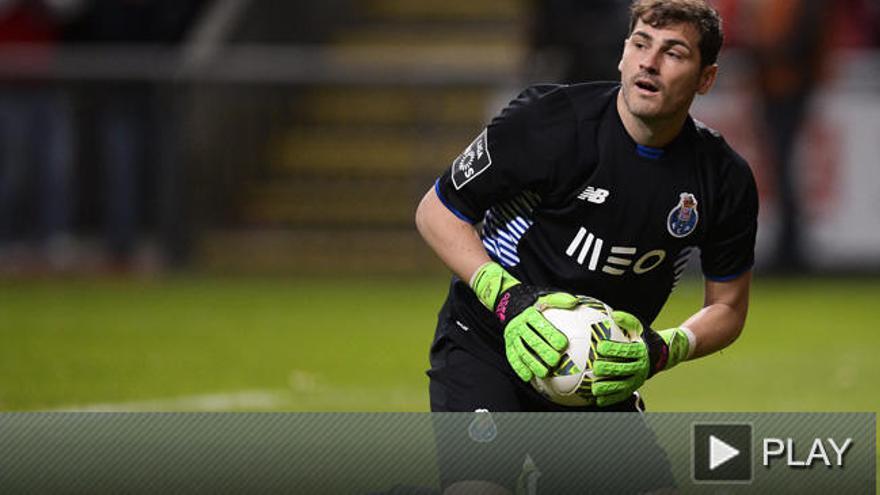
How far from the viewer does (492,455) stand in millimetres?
5391

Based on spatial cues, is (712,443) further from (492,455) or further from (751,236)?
(751,236)

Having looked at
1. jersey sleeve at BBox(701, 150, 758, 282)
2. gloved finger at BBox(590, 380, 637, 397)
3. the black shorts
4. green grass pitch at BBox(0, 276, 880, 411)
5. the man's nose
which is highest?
green grass pitch at BBox(0, 276, 880, 411)

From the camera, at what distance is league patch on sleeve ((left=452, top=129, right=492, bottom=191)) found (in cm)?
581

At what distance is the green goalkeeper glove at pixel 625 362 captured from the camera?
5512 millimetres

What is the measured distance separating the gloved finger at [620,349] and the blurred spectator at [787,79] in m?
10.8

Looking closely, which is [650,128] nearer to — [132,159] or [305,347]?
[305,347]

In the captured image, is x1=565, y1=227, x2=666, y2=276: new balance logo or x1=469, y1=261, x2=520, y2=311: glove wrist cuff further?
x1=565, y1=227, x2=666, y2=276: new balance logo

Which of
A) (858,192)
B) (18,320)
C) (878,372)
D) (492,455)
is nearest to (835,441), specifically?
(492,455)

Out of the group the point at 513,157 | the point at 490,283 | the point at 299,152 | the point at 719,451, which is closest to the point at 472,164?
the point at 513,157

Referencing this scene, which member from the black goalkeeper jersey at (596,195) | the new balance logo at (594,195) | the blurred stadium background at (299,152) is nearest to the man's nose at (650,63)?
the black goalkeeper jersey at (596,195)

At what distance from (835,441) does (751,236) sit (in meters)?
1.23

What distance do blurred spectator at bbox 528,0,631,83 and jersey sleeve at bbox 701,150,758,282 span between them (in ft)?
32.5

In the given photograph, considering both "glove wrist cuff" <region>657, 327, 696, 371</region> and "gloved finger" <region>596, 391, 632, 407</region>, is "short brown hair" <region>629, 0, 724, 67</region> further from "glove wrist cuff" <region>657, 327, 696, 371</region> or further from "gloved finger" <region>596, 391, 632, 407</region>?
"gloved finger" <region>596, 391, 632, 407</region>

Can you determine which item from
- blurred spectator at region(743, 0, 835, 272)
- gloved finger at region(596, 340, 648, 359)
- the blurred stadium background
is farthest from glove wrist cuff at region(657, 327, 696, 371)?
blurred spectator at region(743, 0, 835, 272)
